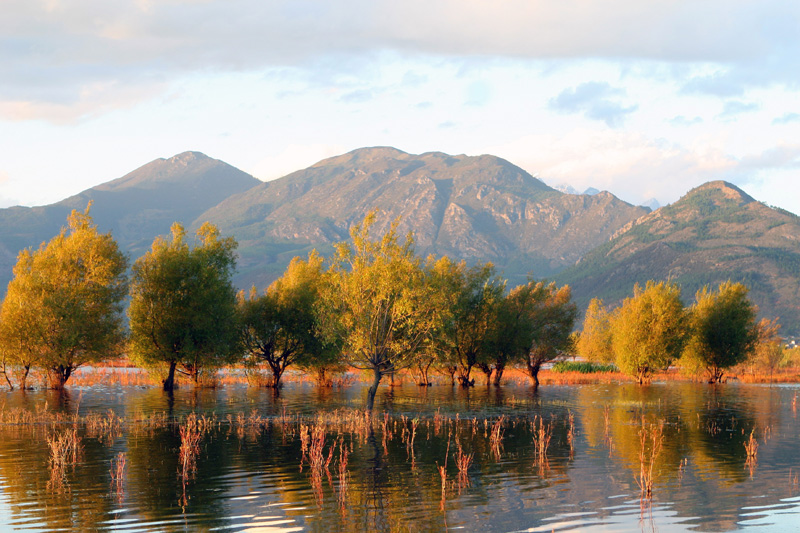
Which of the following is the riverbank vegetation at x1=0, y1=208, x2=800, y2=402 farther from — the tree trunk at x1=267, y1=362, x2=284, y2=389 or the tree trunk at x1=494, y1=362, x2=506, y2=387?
the tree trunk at x1=494, y1=362, x2=506, y2=387

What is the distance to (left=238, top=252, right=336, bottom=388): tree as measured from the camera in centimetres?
7900

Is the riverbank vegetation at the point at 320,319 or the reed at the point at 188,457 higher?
the riverbank vegetation at the point at 320,319

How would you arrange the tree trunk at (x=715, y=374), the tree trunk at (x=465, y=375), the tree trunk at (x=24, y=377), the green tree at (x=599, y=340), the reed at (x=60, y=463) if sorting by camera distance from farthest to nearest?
1. the green tree at (x=599, y=340)
2. the tree trunk at (x=715, y=374)
3. the tree trunk at (x=465, y=375)
4. the tree trunk at (x=24, y=377)
5. the reed at (x=60, y=463)

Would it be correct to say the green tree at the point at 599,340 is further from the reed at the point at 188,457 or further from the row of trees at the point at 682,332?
the reed at the point at 188,457

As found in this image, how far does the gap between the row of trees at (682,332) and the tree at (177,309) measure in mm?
55062

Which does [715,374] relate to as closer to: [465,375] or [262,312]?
[465,375]

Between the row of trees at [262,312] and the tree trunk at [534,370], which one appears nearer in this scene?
the row of trees at [262,312]

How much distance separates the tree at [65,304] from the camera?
2645 inches

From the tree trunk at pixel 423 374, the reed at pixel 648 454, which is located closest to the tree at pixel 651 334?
the tree trunk at pixel 423 374

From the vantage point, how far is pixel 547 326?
3711 inches

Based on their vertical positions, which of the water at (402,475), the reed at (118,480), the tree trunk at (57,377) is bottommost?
the water at (402,475)

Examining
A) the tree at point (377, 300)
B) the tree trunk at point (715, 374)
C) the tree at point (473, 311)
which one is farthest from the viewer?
the tree trunk at point (715, 374)

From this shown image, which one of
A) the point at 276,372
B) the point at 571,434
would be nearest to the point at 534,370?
the point at 276,372

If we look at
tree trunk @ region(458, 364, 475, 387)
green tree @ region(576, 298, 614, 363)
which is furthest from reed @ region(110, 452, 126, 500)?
green tree @ region(576, 298, 614, 363)
